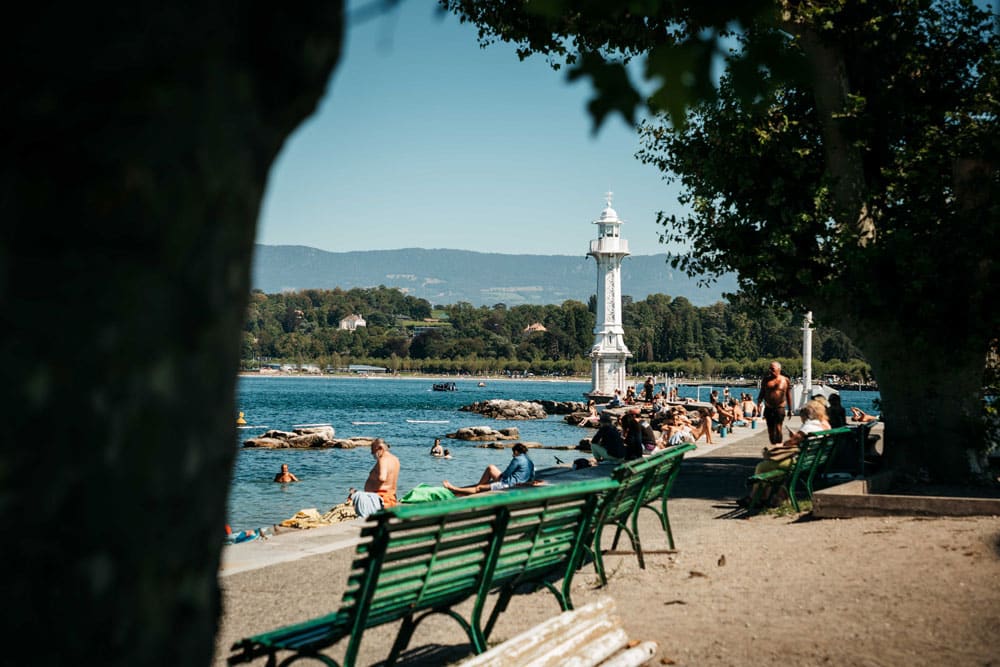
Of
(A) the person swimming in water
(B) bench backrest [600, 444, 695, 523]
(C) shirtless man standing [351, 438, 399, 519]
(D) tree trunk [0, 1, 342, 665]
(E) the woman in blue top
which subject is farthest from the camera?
(A) the person swimming in water

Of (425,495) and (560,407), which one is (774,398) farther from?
(560,407)

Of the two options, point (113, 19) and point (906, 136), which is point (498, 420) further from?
point (113, 19)

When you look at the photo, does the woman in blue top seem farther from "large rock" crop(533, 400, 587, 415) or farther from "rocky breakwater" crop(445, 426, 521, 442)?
"large rock" crop(533, 400, 587, 415)

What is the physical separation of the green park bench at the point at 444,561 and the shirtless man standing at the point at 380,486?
21.1 ft

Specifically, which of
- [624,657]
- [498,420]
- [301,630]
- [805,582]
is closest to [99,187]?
[301,630]

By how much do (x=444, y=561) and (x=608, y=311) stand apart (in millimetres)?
77868

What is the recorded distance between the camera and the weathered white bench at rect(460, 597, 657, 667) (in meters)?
4.08

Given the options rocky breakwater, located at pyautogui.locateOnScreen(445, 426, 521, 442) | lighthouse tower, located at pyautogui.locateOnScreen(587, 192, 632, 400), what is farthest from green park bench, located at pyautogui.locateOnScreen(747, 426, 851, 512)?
lighthouse tower, located at pyautogui.locateOnScreen(587, 192, 632, 400)

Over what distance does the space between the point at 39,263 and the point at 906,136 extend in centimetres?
1506

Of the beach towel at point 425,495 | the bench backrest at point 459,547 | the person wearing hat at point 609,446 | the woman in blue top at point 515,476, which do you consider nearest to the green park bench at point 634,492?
the bench backrest at point 459,547

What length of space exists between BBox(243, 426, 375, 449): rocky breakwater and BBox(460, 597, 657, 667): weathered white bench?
45.5 meters

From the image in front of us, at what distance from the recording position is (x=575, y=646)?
14.6 feet

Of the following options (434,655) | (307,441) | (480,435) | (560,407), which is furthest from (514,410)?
(434,655)

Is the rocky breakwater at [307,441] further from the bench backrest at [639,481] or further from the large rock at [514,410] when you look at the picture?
the bench backrest at [639,481]
